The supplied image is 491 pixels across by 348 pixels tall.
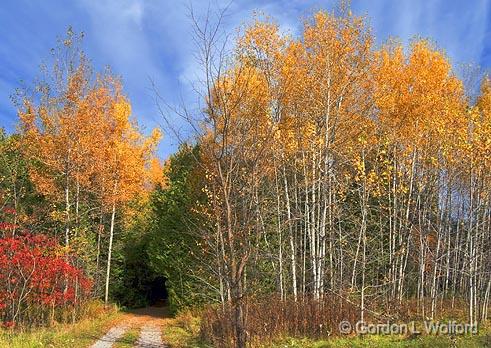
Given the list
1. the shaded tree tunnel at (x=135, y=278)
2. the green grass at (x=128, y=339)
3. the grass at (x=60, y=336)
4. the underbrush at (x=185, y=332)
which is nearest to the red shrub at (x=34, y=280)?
the grass at (x=60, y=336)

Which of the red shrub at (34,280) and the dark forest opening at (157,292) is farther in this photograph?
the dark forest opening at (157,292)

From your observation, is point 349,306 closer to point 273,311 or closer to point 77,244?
point 273,311

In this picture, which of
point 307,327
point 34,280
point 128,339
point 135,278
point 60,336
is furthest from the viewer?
point 135,278

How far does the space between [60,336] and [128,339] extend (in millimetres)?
1750

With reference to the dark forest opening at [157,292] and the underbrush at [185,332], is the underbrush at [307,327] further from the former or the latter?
the dark forest opening at [157,292]

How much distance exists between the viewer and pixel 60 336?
11523 millimetres

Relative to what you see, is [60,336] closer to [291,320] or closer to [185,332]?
[185,332]

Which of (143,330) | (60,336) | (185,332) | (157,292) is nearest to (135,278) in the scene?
(157,292)

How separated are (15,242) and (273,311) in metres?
7.66

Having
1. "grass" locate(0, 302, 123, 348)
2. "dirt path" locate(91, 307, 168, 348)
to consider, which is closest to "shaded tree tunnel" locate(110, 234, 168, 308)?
"dirt path" locate(91, 307, 168, 348)

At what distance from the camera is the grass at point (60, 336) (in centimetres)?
1002

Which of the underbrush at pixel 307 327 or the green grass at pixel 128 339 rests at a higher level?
the underbrush at pixel 307 327

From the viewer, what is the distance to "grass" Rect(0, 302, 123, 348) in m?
10.0

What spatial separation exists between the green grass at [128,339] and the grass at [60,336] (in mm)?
652
